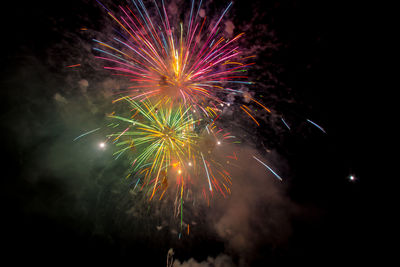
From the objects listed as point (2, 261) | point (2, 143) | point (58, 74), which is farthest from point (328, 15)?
point (2, 261)

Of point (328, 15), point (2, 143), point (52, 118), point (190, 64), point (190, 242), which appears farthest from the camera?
point (190, 242)

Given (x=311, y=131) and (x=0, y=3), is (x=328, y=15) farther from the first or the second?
(x=0, y=3)

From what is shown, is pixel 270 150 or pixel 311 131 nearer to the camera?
pixel 311 131

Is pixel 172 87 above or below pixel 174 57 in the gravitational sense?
below

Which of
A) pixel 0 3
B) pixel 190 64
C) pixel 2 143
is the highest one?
pixel 190 64

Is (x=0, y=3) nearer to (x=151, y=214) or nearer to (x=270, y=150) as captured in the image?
(x=270, y=150)

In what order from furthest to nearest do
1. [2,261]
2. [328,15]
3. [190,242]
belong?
[190,242] < [2,261] < [328,15]

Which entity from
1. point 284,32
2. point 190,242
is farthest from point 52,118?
point 190,242

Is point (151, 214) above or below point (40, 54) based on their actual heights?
below

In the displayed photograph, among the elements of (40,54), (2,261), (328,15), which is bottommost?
(2,261)
